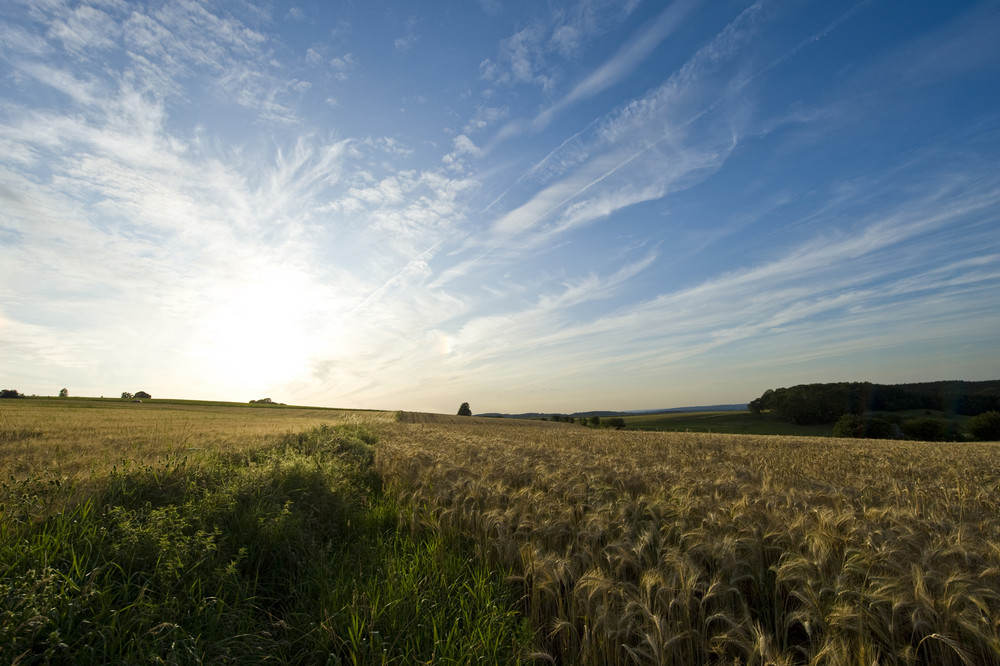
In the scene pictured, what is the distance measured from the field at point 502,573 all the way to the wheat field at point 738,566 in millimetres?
23

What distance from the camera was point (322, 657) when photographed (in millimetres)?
3490

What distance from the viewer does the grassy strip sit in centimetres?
315

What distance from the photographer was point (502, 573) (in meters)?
4.32

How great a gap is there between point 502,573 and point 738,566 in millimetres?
→ 2054

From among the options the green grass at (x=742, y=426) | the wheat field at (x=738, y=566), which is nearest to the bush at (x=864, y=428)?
the green grass at (x=742, y=426)

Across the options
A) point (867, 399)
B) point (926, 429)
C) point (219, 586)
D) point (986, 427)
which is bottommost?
point (926, 429)

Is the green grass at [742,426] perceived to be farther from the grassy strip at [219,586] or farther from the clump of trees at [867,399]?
the grassy strip at [219,586]

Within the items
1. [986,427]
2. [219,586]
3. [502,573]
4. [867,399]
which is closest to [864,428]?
[986,427]

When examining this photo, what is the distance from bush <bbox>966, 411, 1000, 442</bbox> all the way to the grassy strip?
73.0 metres

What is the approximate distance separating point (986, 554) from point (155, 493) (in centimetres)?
816

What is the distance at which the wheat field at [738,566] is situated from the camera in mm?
2771

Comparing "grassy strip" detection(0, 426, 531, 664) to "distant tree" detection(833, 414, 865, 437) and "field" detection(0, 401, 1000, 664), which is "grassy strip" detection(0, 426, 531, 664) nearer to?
"field" detection(0, 401, 1000, 664)

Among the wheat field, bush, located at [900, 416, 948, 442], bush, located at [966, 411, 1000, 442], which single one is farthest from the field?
bush, located at [900, 416, 948, 442]

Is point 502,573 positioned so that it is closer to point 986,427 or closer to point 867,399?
point 986,427
